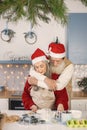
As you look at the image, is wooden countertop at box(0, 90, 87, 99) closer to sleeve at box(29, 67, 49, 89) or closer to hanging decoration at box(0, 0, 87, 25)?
sleeve at box(29, 67, 49, 89)

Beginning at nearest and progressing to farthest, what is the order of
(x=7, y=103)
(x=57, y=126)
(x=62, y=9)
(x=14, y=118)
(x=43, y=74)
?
1. (x=62, y=9)
2. (x=57, y=126)
3. (x=14, y=118)
4. (x=43, y=74)
5. (x=7, y=103)

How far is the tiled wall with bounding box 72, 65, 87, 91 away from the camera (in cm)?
438

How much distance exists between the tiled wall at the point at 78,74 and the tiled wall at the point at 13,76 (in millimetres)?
→ 739

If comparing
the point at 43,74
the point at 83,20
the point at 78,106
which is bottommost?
the point at 78,106

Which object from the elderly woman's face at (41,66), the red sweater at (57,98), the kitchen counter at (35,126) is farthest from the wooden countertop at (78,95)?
the kitchen counter at (35,126)

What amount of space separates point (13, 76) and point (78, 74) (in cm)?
101

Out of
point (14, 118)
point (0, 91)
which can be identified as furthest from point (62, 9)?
point (0, 91)

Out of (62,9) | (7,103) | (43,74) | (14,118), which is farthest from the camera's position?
(7,103)

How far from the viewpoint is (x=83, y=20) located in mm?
4004

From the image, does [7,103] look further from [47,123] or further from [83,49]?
[47,123]

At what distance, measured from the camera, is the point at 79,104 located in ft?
13.0

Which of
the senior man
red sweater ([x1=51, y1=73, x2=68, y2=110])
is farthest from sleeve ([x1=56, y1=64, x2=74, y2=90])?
red sweater ([x1=51, y1=73, x2=68, y2=110])

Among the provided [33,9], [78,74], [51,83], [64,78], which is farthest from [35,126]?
[78,74]

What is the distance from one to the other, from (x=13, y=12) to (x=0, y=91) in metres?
3.89
